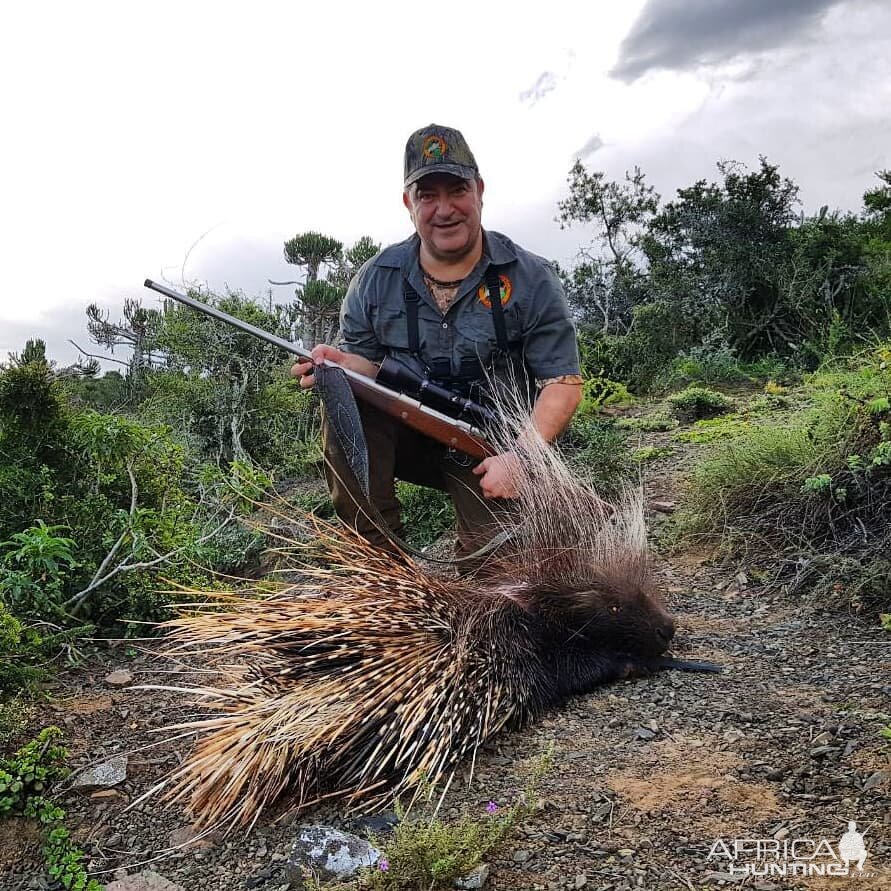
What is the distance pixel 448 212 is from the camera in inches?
186

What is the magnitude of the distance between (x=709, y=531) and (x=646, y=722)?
2.56m

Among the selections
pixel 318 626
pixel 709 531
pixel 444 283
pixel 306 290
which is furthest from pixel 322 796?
pixel 306 290

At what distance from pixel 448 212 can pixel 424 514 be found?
2597mm

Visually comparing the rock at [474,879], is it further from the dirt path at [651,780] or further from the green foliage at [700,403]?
the green foliage at [700,403]

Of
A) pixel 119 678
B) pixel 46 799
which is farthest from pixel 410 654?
pixel 119 678

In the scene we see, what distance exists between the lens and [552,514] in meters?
3.38

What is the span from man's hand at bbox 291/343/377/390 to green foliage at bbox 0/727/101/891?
2181 millimetres

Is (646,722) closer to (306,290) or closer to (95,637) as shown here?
(95,637)

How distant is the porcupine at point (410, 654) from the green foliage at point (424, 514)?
2.63 metres

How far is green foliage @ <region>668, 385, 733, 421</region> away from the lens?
828 cm

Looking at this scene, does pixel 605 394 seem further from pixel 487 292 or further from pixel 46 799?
pixel 46 799

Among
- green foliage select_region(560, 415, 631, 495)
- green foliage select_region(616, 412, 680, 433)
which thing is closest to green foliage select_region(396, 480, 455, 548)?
green foliage select_region(560, 415, 631, 495)

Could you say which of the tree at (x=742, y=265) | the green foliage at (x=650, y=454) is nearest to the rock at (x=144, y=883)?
the green foliage at (x=650, y=454)

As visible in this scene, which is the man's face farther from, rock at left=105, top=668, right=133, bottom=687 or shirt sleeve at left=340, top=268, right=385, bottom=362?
rock at left=105, top=668, right=133, bottom=687
